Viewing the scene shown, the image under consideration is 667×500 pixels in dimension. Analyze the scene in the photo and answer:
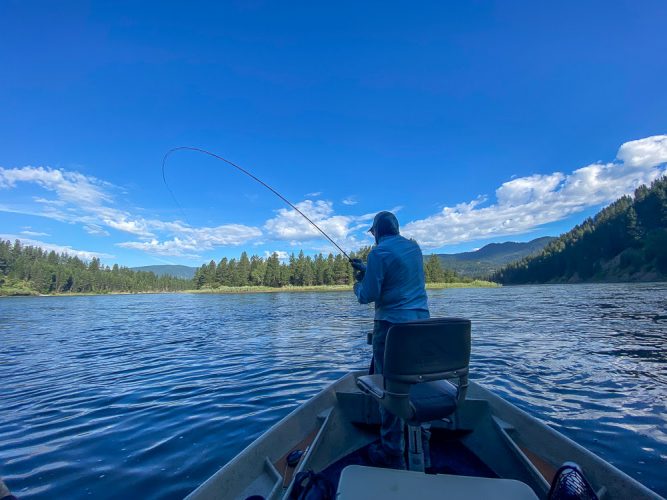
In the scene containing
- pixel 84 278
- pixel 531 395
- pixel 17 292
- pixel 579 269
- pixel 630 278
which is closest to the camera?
pixel 531 395

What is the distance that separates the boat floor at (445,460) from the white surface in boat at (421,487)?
6.68 ft

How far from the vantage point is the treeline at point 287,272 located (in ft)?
465

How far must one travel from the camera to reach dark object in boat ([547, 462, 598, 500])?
110 inches

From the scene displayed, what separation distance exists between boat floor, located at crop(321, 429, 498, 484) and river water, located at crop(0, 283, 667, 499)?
210 centimetres

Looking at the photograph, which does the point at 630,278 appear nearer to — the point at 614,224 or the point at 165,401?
the point at 614,224

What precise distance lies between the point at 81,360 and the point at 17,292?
164 m

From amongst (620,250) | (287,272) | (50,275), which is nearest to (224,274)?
(287,272)

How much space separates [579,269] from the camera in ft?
468

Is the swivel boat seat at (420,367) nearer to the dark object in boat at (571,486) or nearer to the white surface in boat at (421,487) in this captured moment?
the white surface in boat at (421,487)

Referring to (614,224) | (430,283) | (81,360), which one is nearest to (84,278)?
(430,283)

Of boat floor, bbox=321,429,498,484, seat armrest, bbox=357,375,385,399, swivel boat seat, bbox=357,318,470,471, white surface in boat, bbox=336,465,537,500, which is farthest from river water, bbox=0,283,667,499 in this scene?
swivel boat seat, bbox=357,318,470,471

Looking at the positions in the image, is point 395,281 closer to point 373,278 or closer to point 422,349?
point 373,278

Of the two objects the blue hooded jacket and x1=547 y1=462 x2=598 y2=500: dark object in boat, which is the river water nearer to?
x1=547 y1=462 x2=598 y2=500: dark object in boat

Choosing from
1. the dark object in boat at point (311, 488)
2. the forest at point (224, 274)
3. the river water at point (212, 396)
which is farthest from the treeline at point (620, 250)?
the dark object in boat at point (311, 488)
